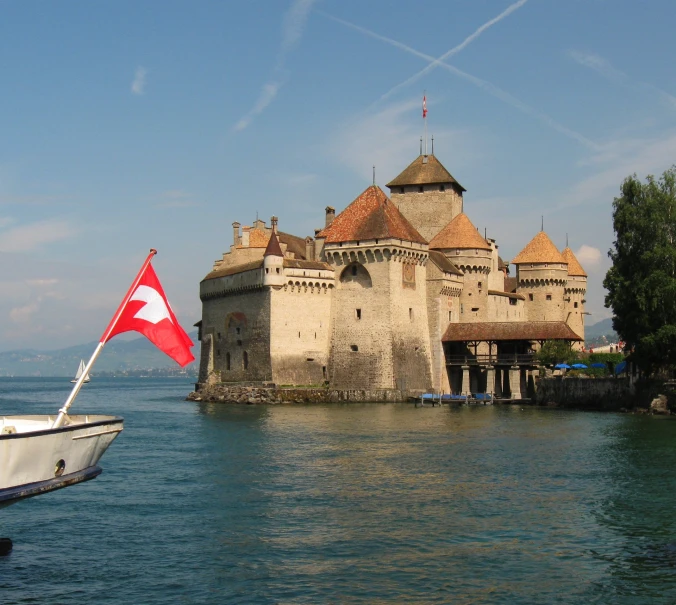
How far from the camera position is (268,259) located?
2386 inches

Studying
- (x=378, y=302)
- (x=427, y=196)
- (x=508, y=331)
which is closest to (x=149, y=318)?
(x=378, y=302)

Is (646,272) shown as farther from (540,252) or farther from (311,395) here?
(540,252)

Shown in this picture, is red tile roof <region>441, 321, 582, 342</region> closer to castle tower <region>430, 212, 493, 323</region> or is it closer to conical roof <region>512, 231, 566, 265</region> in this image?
castle tower <region>430, 212, 493, 323</region>

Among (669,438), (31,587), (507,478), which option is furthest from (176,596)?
(669,438)

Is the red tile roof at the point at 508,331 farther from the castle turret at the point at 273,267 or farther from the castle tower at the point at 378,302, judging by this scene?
the castle turret at the point at 273,267

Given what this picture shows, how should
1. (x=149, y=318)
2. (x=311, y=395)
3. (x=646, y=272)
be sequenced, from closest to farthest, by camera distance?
(x=149, y=318) < (x=646, y=272) < (x=311, y=395)

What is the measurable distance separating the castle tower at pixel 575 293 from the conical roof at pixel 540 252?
3.61 metres

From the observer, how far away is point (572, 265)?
84.1 metres

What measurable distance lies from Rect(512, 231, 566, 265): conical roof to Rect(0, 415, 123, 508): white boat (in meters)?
63.0

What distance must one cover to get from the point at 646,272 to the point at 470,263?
69.8 feet

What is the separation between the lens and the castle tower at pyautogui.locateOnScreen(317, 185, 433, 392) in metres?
60.5

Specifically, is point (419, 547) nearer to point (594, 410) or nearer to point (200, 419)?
point (200, 419)

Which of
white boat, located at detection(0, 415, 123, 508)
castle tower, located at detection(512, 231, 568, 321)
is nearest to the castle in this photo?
castle tower, located at detection(512, 231, 568, 321)

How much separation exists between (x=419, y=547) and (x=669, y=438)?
21465 mm
